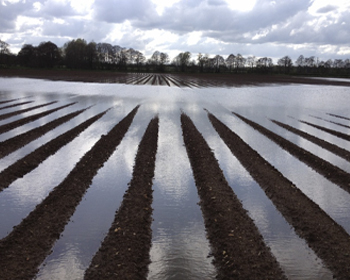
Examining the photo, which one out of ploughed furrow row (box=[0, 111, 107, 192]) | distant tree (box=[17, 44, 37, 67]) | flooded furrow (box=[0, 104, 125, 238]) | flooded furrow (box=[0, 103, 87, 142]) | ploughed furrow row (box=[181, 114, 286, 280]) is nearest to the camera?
ploughed furrow row (box=[181, 114, 286, 280])

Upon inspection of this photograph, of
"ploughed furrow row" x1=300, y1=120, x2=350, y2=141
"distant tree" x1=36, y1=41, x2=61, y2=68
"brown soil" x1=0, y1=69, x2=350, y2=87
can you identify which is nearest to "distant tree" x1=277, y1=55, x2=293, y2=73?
"brown soil" x1=0, y1=69, x2=350, y2=87

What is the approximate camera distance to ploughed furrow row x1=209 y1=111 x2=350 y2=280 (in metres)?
6.62

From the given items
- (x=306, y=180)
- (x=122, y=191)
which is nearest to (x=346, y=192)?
(x=306, y=180)

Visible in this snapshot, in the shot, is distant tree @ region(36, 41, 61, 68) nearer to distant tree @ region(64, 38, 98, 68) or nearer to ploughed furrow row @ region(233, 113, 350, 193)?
distant tree @ region(64, 38, 98, 68)

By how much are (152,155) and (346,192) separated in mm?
7161

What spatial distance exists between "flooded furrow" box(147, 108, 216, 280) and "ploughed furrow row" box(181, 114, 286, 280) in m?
0.23

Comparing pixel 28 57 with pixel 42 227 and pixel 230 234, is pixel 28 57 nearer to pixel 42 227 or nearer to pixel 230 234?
pixel 42 227

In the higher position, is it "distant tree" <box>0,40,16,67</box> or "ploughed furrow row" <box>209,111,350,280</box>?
"distant tree" <box>0,40,16,67</box>

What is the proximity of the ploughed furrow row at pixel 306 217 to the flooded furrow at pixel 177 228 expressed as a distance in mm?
2280

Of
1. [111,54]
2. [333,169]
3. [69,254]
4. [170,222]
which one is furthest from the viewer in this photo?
[111,54]

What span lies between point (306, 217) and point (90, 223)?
539cm

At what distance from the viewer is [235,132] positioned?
18.2m

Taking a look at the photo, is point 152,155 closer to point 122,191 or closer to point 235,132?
point 122,191

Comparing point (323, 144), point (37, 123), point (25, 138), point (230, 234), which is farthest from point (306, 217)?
point (37, 123)
